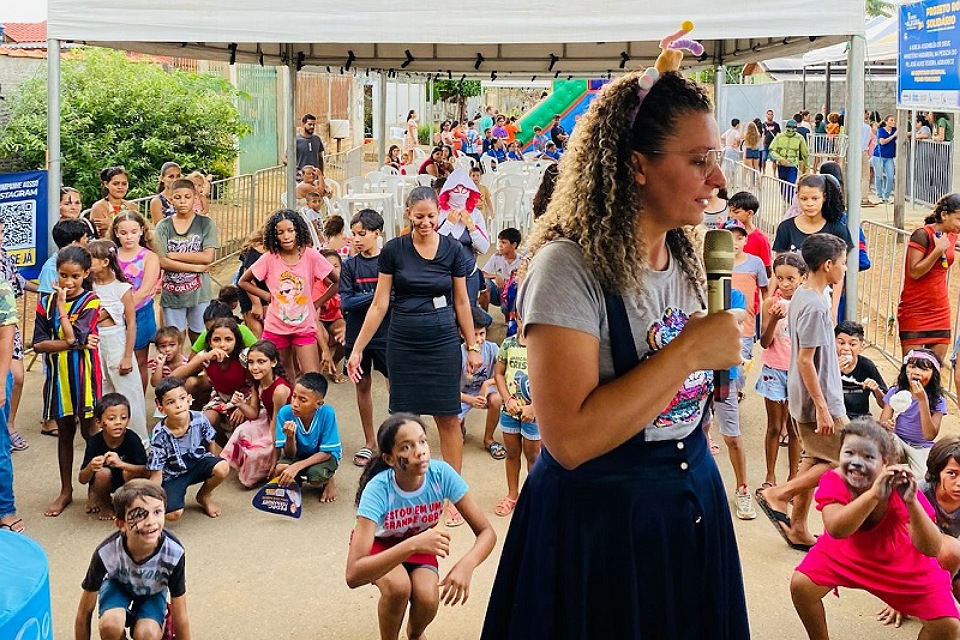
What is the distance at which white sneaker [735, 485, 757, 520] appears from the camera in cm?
614

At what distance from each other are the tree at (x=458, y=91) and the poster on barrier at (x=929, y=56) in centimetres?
2753

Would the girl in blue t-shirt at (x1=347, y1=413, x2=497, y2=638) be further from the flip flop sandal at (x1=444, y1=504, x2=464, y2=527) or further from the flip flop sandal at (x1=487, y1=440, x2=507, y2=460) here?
the flip flop sandal at (x1=487, y1=440, x2=507, y2=460)

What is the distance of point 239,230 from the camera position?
50.4 feet

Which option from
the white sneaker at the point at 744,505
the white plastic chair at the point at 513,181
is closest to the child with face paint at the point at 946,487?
the white sneaker at the point at 744,505

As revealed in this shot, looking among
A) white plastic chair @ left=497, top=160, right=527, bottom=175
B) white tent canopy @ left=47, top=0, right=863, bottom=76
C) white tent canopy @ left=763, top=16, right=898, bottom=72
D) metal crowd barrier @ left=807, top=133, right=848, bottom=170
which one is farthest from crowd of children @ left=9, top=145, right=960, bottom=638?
metal crowd barrier @ left=807, top=133, right=848, bottom=170

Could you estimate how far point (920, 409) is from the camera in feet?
20.0

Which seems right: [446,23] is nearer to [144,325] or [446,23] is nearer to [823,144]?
[144,325]

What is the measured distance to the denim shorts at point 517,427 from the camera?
6.09m

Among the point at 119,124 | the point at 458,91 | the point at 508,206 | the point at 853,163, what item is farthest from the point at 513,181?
the point at 458,91

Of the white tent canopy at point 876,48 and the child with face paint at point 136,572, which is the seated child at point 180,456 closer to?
the child with face paint at point 136,572

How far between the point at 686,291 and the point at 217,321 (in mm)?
5377

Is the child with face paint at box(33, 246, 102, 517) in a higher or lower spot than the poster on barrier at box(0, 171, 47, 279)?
lower

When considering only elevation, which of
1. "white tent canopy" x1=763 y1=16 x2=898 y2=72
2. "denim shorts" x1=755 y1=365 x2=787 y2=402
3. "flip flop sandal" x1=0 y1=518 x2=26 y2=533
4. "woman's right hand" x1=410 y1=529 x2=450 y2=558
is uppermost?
"white tent canopy" x1=763 y1=16 x2=898 y2=72

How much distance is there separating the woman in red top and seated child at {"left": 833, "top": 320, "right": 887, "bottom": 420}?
4.76 feet
